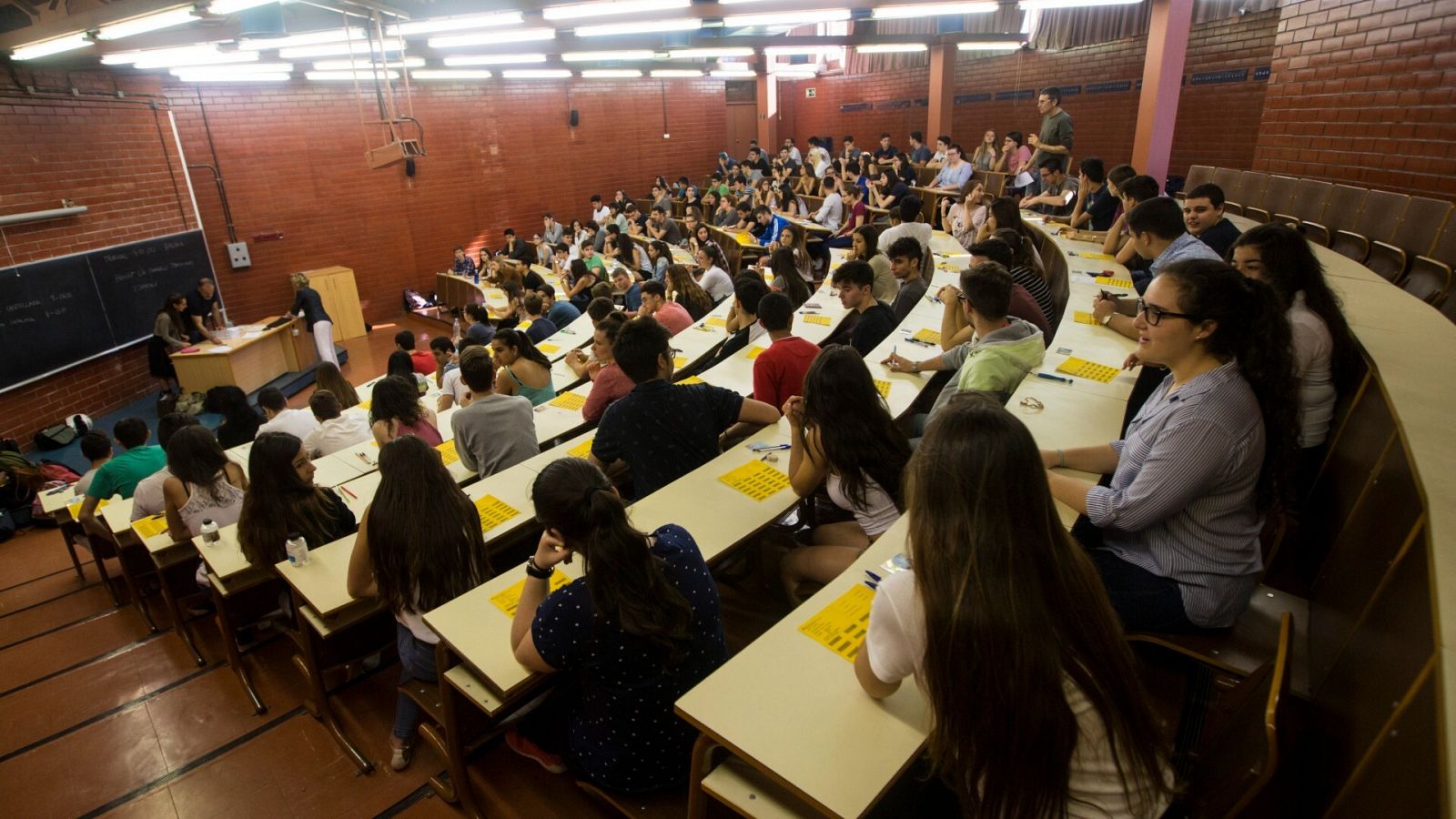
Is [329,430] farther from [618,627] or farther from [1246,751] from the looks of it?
[1246,751]

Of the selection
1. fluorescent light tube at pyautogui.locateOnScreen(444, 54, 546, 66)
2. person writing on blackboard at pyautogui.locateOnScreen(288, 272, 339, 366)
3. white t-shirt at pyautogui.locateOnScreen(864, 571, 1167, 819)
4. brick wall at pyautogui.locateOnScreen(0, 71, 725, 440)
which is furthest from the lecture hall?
fluorescent light tube at pyautogui.locateOnScreen(444, 54, 546, 66)

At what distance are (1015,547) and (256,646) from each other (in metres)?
4.12

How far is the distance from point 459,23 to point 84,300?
5390 mm

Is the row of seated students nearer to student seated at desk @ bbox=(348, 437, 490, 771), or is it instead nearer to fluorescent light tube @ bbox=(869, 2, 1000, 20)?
student seated at desk @ bbox=(348, 437, 490, 771)

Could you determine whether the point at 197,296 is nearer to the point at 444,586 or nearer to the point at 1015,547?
the point at 444,586

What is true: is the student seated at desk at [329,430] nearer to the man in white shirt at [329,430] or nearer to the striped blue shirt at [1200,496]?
the man in white shirt at [329,430]

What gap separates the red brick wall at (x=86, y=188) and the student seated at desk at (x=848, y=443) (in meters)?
8.80

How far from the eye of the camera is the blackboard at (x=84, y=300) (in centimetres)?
723

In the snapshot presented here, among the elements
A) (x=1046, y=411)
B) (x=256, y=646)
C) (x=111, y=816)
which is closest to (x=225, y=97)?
(x=256, y=646)

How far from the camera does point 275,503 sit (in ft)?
10.0

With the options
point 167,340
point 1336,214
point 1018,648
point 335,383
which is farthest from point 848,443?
point 167,340

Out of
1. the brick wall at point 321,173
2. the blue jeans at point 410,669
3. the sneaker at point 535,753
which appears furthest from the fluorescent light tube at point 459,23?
Result: the sneaker at point 535,753

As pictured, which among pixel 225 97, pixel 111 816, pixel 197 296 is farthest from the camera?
pixel 225 97

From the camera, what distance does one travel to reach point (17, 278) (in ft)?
23.6
